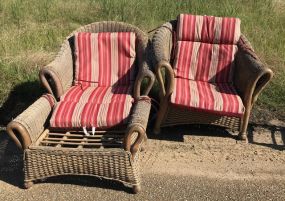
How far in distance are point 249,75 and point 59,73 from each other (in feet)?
7.39

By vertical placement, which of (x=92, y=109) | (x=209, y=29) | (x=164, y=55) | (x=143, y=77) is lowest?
(x=92, y=109)

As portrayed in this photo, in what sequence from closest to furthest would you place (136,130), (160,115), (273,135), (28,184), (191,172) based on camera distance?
(136,130), (28,184), (191,172), (160,115), (273,135)

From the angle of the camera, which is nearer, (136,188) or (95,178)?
(136,188)

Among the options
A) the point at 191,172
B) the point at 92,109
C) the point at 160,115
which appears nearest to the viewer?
the point at 191,172

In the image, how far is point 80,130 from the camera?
4059 millimetres

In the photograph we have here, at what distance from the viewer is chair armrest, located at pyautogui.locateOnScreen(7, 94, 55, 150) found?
3.59 meters

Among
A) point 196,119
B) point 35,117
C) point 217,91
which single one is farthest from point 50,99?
point 217,91

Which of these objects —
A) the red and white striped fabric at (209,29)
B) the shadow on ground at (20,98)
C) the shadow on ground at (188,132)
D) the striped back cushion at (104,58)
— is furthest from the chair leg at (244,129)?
the shadow on ground at (20,98)

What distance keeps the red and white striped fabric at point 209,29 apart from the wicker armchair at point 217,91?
0.15 meters

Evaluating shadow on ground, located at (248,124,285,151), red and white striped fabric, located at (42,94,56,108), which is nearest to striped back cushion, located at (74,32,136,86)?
red and white striped fabric, located at (42,94,56,108)

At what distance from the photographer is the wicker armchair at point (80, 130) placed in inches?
141

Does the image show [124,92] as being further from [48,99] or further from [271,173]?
[271,173]

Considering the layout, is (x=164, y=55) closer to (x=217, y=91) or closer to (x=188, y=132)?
(x=217, y=91)

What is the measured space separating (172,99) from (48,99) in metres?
1.43
